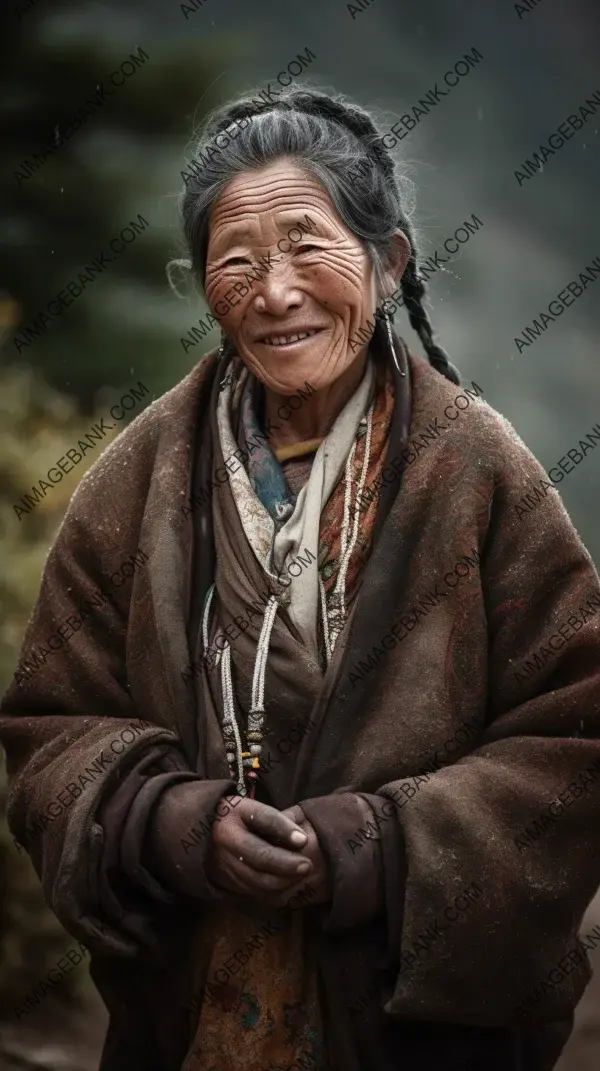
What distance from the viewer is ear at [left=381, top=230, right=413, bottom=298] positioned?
Result: 3.01 metres

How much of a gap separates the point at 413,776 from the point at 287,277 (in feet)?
3.37

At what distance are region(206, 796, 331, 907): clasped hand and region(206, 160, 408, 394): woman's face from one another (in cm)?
87

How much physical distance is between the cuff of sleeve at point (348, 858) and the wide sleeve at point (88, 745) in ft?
0.70

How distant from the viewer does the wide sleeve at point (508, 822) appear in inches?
104

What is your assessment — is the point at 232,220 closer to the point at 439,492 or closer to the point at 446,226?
the point at 439,492

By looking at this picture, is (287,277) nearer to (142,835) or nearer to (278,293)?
(278,293)

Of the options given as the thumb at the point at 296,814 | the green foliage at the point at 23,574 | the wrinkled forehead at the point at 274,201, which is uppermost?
the wrinkled forehead at the point at 274,201

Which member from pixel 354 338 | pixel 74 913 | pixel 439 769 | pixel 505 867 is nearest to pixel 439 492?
pixel 354 338

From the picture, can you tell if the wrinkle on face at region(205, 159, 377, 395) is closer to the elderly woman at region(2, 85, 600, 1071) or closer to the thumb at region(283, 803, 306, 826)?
the elderly woman at region(2, 85, 600, 1071)

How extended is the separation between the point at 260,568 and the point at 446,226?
4.29 meters

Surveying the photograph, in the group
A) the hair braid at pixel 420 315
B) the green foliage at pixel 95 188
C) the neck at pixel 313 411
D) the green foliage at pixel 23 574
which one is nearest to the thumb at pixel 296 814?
the neck at pixel 313 411

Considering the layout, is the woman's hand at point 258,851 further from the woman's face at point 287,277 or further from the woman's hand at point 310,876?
the woman's face at point 287,277

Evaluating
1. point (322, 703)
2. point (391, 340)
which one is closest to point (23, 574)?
point (391, 340)

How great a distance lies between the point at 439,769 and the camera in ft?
9.09
